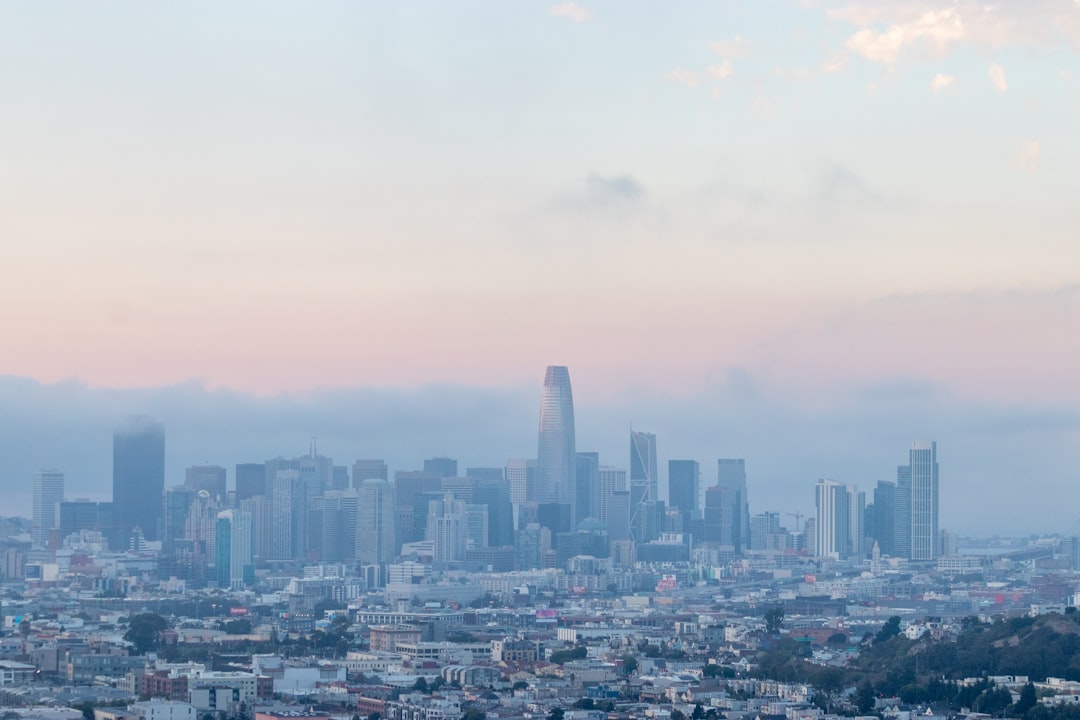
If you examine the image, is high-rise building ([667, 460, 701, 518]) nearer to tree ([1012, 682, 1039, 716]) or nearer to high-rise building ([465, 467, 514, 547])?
high-rise building ([465, 467, 514, 547])

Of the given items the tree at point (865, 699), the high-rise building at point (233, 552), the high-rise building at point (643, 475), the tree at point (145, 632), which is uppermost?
the high-rise building at point (643, 475)

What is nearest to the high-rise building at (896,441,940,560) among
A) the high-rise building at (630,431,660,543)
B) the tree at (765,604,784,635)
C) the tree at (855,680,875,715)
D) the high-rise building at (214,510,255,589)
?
the high-rise building at (630,431,660,543)

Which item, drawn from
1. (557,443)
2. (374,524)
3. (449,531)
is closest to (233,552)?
(374,524)

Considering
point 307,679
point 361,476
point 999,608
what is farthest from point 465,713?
point 361,476

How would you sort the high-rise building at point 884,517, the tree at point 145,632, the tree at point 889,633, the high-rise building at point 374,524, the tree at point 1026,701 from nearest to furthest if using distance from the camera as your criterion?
the tree at point 1026,701, the tree at point 889,633, the tree at point 145,632, the high-rise building at point 374,524, the high-rise building at point 884,517

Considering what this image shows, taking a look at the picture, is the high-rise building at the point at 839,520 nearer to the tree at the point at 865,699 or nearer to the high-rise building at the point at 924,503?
the high-rise building at the point at 924,503

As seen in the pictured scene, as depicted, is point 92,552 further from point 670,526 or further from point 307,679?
point 307,679

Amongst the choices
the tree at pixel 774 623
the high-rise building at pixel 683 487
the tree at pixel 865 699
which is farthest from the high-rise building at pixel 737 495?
the tree at pixel 865 699

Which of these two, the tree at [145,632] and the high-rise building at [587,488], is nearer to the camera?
the tree at [145,632]

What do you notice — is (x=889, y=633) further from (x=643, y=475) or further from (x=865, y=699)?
(x=643, y=475)
